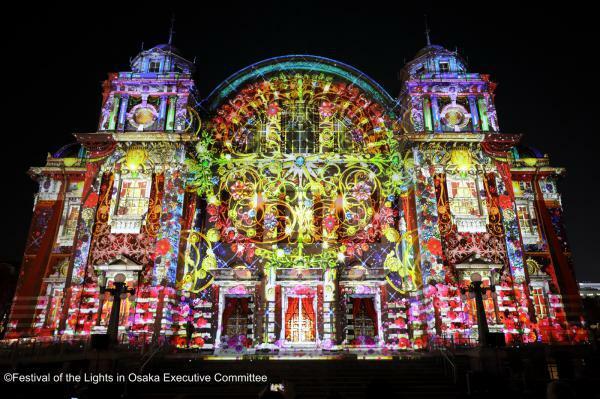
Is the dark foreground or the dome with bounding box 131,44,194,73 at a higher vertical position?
the dome with bounding box 131,44,194,73

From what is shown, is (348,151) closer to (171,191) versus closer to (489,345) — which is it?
(171,191)

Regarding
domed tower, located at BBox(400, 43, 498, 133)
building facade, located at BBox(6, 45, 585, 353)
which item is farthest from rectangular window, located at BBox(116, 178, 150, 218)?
domed tower, located at BBox(400, 43, 498, 133)

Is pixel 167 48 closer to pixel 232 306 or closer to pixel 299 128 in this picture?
pixel 299 128

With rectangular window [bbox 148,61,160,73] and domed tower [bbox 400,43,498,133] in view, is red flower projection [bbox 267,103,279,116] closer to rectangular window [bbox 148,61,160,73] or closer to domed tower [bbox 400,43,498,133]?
rectangular window [bbox 148,61,160,73]

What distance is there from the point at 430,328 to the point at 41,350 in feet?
52.2

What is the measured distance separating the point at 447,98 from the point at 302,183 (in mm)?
9551

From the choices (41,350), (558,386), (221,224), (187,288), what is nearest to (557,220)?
(221,224)

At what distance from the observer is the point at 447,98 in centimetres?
2398

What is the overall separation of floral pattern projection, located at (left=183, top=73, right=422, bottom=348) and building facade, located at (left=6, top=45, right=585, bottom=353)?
9 centimetres

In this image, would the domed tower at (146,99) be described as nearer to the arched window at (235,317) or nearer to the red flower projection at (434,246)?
the arched window at (235,317)

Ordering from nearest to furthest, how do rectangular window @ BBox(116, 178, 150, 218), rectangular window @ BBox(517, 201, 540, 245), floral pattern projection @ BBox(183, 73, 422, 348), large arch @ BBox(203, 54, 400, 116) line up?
1. rectangular window @ BBox(116, 178, 150, 218)
2. floral pattern projection @ BBox(183, 73, 422, 348)
3. rectangular window @ BBox(517, 201, 540, 245)
4. large arch @ BBox(203, 54, 400, 116)

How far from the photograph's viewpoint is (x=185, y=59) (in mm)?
25703

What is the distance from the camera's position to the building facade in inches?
811

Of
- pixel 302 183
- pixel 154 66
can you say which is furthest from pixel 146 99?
pixel 302 183
